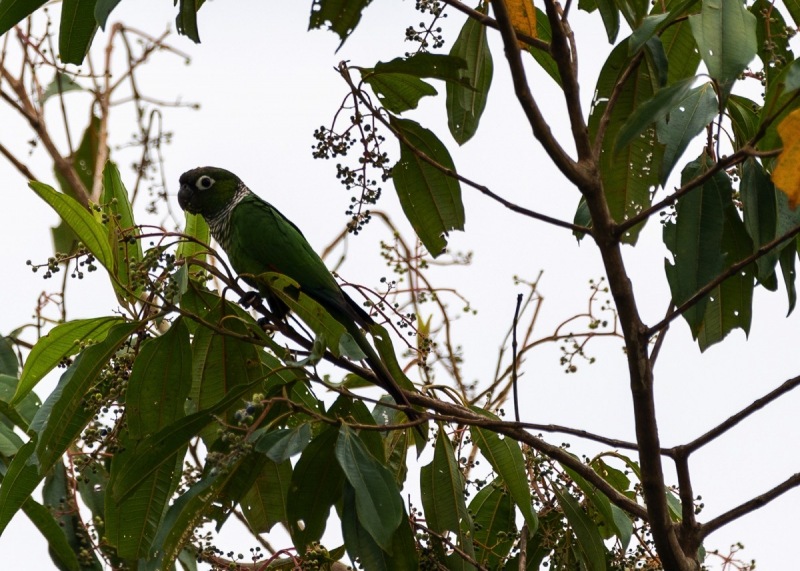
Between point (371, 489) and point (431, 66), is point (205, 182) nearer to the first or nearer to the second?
point (431, 66)

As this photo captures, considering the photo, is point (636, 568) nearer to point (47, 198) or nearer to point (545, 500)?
point (545, 500)

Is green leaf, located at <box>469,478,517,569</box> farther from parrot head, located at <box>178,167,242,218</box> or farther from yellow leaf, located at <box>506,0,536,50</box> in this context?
parrot head, located at <box>178,167,242,218</box>

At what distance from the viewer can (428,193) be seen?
8.69 feet

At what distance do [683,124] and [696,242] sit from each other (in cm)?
29

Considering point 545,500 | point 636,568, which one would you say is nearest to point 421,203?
point 545,500

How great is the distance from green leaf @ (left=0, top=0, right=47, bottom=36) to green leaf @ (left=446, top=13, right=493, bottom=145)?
1.03 meters

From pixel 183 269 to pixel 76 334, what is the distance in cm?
37

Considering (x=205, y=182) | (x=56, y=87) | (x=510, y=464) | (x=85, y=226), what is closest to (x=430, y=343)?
(x=510, y=464)

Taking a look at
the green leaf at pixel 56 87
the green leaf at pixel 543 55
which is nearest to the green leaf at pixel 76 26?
the green leaf at pixel 543 55

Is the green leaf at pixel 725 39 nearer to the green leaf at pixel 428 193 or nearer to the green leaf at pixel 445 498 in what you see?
the green leaf at pixel 428 193

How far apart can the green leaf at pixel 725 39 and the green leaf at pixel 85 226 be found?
133 centimetres

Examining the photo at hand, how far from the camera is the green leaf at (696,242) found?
1.99 meters

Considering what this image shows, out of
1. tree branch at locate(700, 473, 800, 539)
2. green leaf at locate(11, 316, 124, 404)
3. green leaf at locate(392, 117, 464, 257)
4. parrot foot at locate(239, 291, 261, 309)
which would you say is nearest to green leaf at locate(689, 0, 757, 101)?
tree branch at locate(700, 473, 800, 539)

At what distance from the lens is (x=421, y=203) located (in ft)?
8.71
